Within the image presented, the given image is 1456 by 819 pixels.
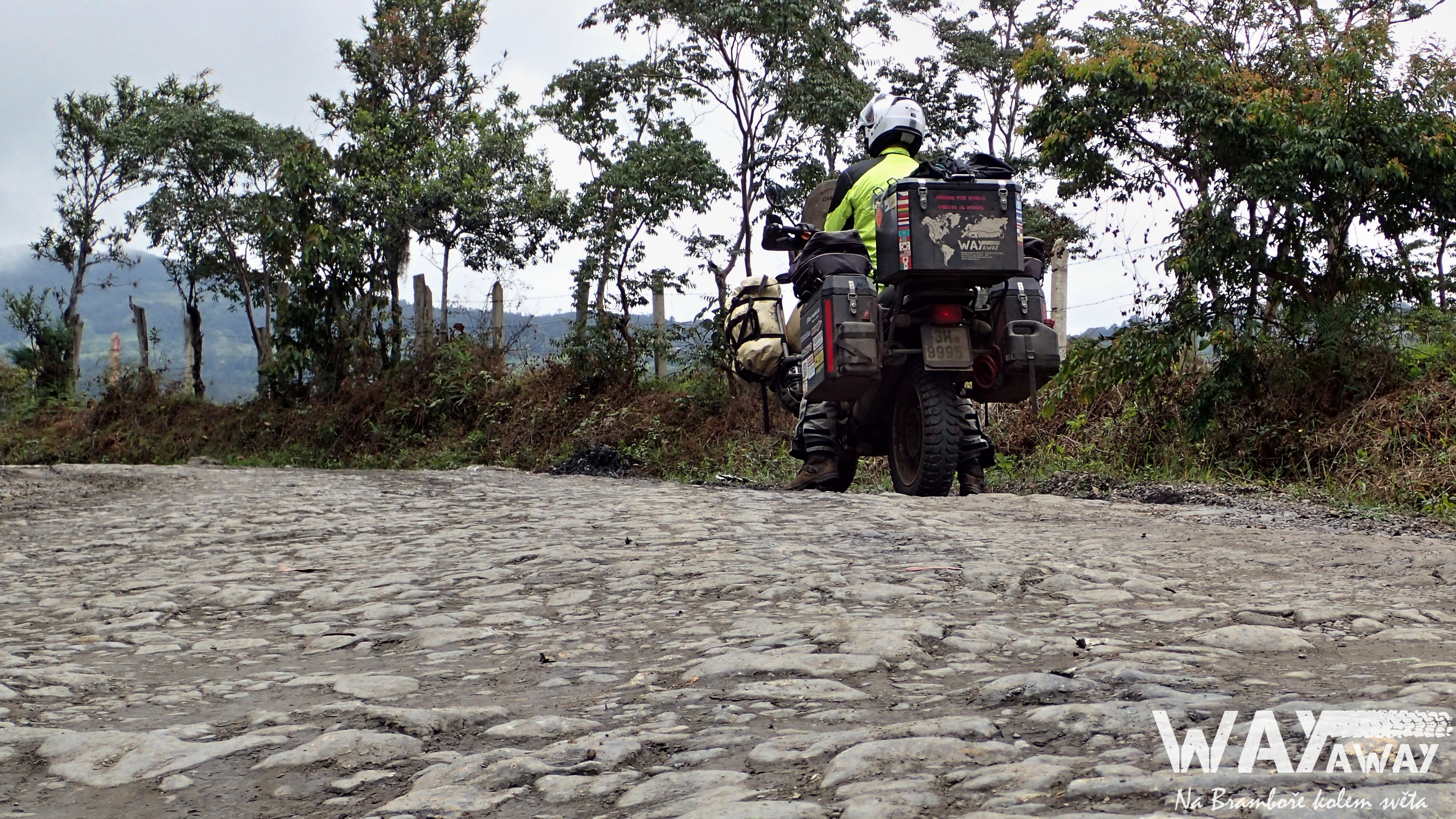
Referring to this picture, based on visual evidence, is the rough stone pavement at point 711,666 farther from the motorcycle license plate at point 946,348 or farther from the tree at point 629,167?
the tree at point 629,167

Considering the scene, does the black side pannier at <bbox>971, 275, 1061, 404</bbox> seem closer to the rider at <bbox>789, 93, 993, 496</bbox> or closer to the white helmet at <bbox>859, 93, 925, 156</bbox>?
the rider at <bbox>789, 93, 993, 496</bbox>

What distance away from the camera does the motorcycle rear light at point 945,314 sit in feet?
22.1

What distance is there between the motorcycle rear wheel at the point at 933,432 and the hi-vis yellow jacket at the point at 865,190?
2.90 ft

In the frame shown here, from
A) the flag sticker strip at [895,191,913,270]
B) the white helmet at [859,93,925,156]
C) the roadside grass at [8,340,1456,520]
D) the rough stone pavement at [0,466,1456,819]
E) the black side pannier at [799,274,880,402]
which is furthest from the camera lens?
the roadside grass at [8,340,1456,520]

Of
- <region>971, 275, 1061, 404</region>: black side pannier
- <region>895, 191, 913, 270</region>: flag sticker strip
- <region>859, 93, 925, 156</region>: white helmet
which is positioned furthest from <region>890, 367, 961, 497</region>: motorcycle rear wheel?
<region>859, 93, 925, 156</region>: white helmet

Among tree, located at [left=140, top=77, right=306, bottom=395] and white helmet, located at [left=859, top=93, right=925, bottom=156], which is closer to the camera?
white helmet, located at [left=859, top=93, right=925, bottom=156]

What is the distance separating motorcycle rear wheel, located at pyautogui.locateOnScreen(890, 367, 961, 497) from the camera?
22.2 ft

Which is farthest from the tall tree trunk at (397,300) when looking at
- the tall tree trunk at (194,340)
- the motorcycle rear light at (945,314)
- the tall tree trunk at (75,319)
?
the motorcycle rear light at (945,314)

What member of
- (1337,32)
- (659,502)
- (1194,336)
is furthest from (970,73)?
(659,502)

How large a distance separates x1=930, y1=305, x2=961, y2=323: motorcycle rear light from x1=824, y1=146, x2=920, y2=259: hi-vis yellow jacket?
643mm

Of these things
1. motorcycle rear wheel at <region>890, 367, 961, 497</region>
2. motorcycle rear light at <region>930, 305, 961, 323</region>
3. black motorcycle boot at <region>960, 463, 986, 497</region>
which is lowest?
black motorcycle boot at <region>960, 463, 986, 497</region>

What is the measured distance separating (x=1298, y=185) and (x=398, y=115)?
19.9 metres

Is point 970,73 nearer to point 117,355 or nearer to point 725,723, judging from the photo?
point 117,355

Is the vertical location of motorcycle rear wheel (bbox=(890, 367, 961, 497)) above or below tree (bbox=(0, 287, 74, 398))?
below
